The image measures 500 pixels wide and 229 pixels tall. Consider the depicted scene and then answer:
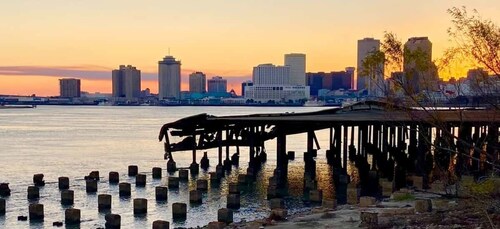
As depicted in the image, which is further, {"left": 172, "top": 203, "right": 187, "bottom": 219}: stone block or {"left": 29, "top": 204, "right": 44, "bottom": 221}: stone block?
{"left": 172, "top": 203, "right": 187, "bottom": 219}: stone block

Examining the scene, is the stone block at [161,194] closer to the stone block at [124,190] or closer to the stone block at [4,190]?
the stone block at [124,190]

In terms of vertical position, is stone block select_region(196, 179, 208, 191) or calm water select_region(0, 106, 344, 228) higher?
stone block select_region(196, 179, 208, 191)

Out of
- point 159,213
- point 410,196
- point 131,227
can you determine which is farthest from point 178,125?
point 410,196

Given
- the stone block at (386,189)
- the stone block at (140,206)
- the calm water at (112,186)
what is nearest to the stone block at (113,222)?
the calm water at (112,186)

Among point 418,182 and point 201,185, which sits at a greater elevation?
point 418,182

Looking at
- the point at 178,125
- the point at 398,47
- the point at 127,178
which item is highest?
the point at 398,47

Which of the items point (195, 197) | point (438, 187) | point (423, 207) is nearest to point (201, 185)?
point (195, 197)

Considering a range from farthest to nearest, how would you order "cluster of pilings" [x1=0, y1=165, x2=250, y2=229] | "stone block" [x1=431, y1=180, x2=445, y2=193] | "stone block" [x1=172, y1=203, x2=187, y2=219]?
"stone block" [x1=172, y1=203, x2=187, y2=219]
"stone block" [x1=431, y1=180, x2=445, y2=193]
"cluster of pilings" [x1=0, y1=165, x2=250, y2=229]

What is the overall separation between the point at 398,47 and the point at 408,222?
21.6ft

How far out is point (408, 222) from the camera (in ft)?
60.2

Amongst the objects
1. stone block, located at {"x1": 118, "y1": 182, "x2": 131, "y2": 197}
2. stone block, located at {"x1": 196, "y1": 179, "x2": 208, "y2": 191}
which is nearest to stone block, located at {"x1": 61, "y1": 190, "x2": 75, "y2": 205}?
stone block, located at {"x1": 118, "y1": 182, "x2": 131, "y2": 197}

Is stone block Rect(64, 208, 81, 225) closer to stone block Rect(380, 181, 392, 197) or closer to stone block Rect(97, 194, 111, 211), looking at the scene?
stone block Rect(97, 194, 111, 211)

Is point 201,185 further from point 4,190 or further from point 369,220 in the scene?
point 369,220

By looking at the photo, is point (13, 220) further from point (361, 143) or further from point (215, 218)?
point (361, 143)
